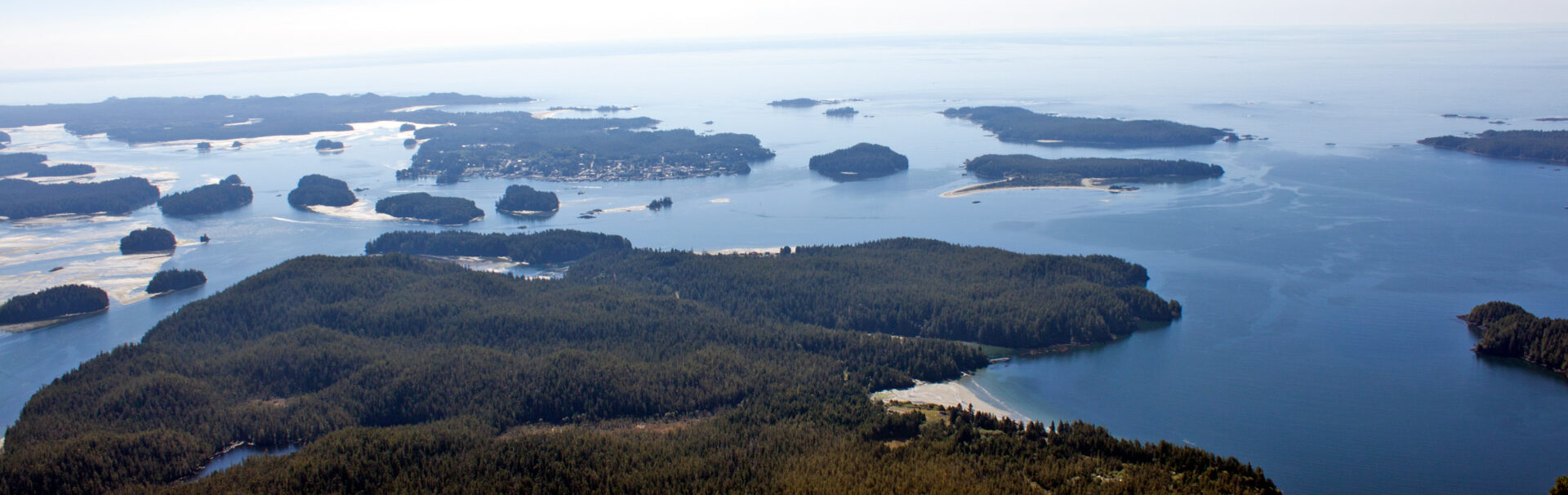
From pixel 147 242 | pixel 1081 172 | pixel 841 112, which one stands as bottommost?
pixel 147 242

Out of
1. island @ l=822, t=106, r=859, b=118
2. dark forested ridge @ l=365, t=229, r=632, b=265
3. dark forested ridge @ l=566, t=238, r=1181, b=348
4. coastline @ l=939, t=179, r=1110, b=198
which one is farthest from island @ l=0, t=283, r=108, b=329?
island @ l=822, t=106, r=859, b=118

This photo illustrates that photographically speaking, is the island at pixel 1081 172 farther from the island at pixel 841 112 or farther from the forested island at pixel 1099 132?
the island at pixel 841 112

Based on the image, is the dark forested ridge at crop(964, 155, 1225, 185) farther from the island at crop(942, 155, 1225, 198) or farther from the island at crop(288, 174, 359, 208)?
the island at crop(288, 174, 359, 208)

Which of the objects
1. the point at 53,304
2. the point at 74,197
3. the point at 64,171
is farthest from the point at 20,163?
the point at 53,304

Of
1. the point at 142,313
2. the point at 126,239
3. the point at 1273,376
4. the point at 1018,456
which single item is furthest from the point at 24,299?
the point at 1273,376

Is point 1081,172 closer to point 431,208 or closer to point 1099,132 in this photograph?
point 1099,132
